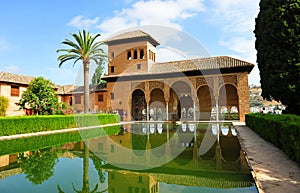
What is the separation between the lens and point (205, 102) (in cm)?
3045

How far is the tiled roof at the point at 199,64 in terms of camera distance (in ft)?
85.9

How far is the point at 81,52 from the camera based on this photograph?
79.6ft

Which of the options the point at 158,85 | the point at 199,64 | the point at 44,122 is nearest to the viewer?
the point at 44,122

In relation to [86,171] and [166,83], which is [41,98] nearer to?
[166,83]

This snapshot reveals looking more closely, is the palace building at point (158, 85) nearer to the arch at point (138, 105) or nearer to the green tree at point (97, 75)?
the arch at point (138, 105)

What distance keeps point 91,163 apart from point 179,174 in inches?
110

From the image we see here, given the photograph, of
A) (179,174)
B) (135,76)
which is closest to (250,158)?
(179,174)

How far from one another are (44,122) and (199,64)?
18895 mm

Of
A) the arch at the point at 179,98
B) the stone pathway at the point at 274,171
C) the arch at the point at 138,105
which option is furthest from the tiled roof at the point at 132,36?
the stone pathway at the point at 274,171

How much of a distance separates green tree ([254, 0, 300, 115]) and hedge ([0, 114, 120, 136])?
1436 cm

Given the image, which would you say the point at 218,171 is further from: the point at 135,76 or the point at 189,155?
the point at 135,76

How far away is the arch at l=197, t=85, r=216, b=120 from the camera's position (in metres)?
30.0

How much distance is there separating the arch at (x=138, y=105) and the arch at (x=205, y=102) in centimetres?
764

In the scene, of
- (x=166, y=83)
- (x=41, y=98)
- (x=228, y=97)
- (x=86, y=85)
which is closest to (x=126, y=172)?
(x=86, y=85)
